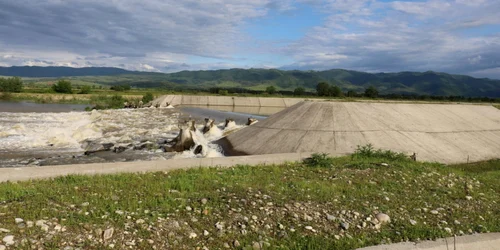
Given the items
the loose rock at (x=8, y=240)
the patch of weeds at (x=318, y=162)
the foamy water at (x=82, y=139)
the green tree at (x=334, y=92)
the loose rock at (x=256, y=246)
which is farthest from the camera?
the green tree at (x=334, y=92)

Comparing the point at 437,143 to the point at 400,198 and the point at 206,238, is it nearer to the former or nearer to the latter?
the point at 400,198

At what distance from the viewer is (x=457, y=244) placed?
23.7ft

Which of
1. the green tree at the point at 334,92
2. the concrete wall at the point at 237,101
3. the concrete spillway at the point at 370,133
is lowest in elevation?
the concrete wall at the point at 237,101

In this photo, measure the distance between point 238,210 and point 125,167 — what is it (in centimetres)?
623

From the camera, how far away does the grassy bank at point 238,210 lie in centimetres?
689

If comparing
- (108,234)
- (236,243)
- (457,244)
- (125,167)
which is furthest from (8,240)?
(457,244)

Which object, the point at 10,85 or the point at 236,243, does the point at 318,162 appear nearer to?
the point at 236,243

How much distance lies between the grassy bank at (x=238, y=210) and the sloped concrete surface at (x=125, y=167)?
92 centimetres

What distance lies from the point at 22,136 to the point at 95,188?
2761 centimetres

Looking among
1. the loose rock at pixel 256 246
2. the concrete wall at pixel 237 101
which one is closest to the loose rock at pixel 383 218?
the loose rock at pixel 256 246

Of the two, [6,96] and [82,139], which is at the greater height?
[6,96]

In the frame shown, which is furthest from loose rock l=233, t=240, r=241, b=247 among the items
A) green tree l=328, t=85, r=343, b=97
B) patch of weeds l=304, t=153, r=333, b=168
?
green tree l=328, t=85, r=343, b=97

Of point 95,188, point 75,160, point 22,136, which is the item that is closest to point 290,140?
point 75,160

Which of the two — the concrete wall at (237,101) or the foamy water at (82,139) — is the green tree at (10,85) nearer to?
the concrete wall at (237,101)
